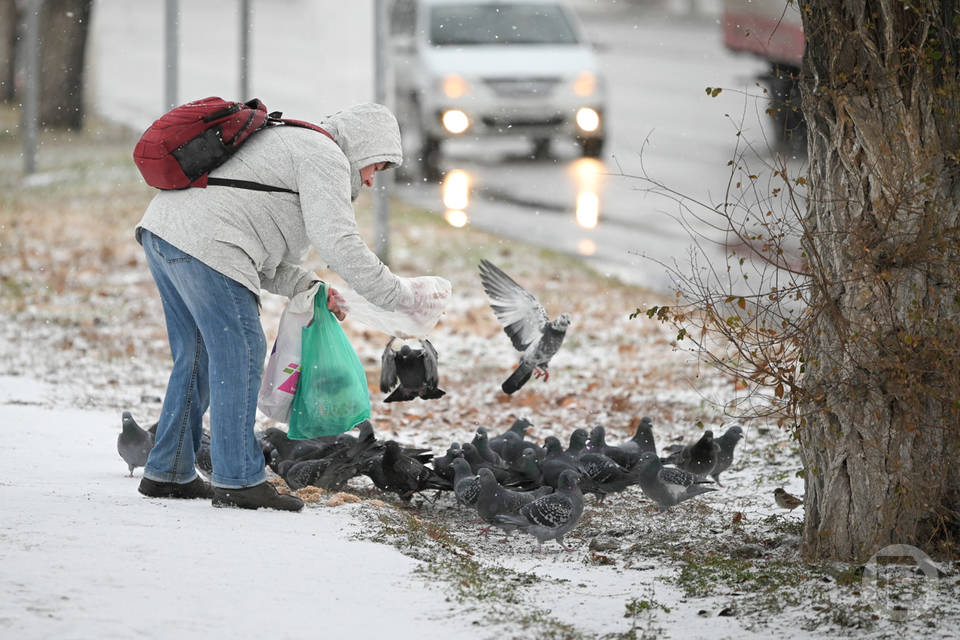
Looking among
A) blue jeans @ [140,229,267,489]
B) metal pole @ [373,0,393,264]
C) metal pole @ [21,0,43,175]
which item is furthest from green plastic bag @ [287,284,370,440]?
metal pole @ [21,0,43,175]

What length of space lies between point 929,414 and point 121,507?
3098 mm

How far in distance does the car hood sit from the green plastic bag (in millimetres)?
11784

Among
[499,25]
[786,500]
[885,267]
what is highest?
[499,25]

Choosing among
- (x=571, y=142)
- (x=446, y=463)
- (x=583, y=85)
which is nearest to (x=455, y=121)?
(x=583, y=85)

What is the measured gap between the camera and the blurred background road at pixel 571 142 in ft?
44.5

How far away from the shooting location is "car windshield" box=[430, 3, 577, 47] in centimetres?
1739

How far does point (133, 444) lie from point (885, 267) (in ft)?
10.9

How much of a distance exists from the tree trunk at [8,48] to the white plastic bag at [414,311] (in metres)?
23.9

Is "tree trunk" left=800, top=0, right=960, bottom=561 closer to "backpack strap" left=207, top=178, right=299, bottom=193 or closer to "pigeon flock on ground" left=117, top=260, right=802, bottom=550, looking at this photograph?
"pigeon flock on ground" left=117, top=260, right=802, bottom=550

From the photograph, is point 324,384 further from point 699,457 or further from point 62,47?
point 62,47

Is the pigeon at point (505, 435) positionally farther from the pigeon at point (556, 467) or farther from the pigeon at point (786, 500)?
the pigeon at point (786, 500)

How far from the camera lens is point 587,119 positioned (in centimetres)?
1738

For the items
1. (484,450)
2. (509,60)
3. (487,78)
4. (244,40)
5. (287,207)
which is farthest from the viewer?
(509,60)

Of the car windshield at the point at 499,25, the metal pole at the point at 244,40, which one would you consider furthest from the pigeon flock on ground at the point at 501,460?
the car windshield at the point at 499,25
